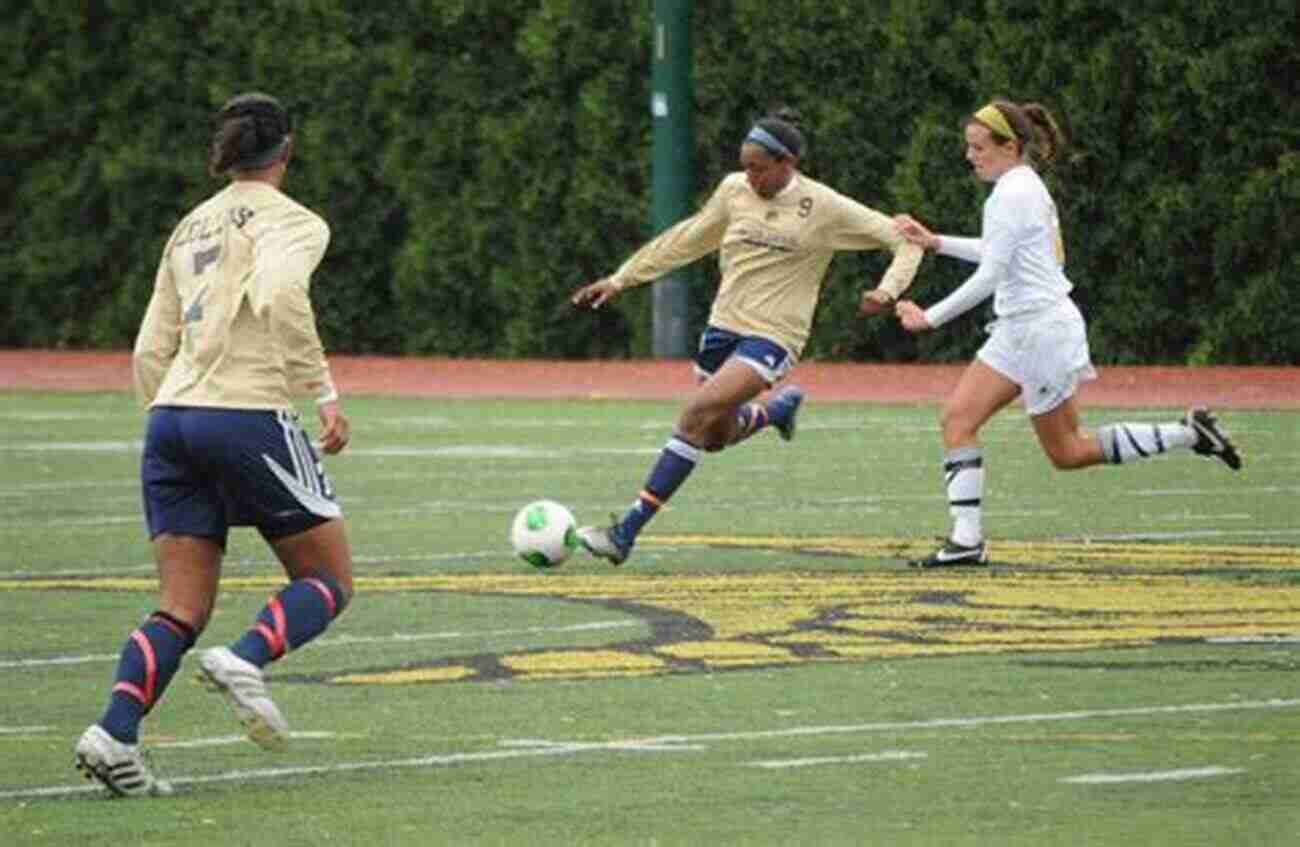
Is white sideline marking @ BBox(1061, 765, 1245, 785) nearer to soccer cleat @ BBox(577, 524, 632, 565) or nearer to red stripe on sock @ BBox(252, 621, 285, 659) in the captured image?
red stripe on sock @ BBox(252, 621, 285, 659)

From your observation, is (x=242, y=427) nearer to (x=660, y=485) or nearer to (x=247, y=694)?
(x=247, y=694)

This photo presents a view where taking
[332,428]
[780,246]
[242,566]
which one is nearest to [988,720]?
[332,428]

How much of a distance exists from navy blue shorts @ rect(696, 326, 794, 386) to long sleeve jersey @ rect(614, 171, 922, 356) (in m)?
0.04

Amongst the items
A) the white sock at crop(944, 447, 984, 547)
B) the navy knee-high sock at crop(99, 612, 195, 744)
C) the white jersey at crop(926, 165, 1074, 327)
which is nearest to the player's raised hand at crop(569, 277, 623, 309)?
the white jersey at crop(926, 165, 1074, 327)

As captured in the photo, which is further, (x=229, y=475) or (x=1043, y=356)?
(x=1043, y=356)

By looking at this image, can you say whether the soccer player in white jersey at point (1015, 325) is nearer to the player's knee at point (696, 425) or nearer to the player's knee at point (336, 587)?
the player's knee at point (696, 425)

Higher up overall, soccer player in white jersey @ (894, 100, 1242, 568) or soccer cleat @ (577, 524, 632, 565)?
soccer player in white jersey @ (894, 100, 1242, 568)

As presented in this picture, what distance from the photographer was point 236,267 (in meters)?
11.6

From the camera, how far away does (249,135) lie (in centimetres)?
1172

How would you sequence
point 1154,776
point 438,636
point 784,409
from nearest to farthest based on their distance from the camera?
point 1154,776
point 438,636
point 784,409

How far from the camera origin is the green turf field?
10.6 m

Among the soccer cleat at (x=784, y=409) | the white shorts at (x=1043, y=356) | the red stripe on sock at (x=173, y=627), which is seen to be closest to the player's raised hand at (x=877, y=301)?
the white shorts at (x=1043, y=356)

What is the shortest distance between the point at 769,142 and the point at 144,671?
833 cm

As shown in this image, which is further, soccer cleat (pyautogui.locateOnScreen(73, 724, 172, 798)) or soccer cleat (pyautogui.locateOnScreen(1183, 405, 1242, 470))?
soccer cleat (pyautogui.locateOnScreen(1183, 405, 1242, 470))
